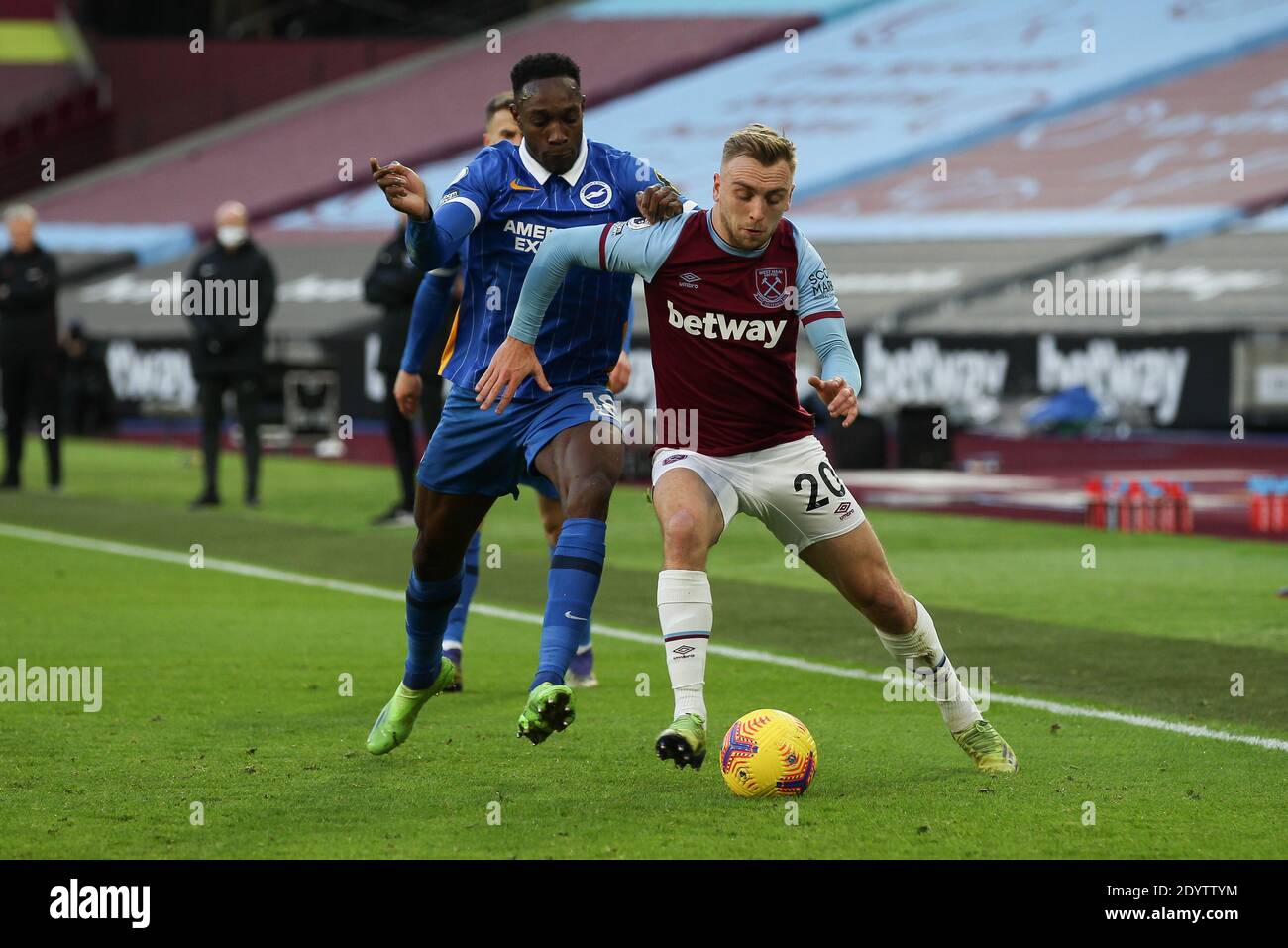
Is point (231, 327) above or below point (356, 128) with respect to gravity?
below

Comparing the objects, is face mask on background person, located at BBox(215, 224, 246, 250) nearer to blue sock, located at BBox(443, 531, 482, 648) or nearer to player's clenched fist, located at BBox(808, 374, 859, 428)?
blue sock, located at BBox(443, 531, 482, 648)

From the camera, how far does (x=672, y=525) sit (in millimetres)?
6125

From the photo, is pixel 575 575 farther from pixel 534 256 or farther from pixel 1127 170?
pixel 1127 170

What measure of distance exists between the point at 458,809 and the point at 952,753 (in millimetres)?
1800

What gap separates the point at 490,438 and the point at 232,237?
1032 cm

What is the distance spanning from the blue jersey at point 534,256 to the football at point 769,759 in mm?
1450

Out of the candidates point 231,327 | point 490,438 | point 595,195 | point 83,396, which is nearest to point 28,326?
point 231,327

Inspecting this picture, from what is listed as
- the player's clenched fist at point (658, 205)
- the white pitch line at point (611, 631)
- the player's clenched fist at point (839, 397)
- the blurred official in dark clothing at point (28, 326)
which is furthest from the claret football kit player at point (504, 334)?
the blurred official in dark clothing at point (28, 326)

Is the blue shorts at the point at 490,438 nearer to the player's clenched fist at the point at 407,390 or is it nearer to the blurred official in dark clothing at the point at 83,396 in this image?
the player's clenched fist at the point at 407,390

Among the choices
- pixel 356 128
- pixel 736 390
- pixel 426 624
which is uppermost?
pixel 356 128

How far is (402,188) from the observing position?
20.4ft

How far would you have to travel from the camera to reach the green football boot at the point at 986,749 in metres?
6.33

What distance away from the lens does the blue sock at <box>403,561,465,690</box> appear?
6875mm

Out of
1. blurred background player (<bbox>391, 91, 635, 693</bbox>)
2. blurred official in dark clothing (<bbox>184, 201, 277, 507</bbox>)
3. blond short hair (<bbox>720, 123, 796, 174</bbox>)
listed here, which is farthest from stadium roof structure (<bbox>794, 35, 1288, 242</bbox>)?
blond short hair (<bbox>720, 123, 796, 174</bbox>)
